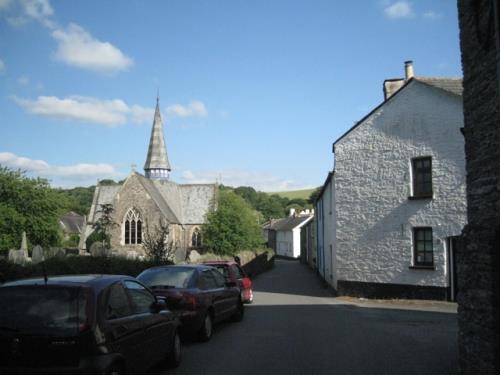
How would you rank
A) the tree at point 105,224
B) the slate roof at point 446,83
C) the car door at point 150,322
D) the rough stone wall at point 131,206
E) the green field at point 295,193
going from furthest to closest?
the green field at point 295,193
the rough stone wall at point 131,206
the tree at point 105,224
the slate roof at point 446,83
the car door at point 150,322

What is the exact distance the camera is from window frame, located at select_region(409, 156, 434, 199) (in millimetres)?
19641

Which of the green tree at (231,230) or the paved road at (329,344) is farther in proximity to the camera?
the green tree at (231,230)

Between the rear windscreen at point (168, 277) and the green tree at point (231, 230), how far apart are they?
1064 inches

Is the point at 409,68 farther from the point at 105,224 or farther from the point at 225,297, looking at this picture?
the point at 105,224

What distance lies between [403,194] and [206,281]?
36.9ft

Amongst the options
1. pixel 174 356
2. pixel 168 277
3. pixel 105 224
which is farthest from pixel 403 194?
pixel 105 224

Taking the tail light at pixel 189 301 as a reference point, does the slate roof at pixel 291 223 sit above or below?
above

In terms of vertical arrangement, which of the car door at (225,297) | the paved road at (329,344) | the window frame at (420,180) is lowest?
the paved road at (329,344)

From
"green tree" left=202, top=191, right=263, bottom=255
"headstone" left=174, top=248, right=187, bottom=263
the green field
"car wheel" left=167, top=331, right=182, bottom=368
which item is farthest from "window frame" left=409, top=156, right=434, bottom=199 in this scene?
the green field

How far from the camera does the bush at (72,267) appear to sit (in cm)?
1170

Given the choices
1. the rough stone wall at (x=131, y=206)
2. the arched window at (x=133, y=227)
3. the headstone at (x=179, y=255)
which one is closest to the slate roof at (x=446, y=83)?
the headstone at (x=179, y=255)

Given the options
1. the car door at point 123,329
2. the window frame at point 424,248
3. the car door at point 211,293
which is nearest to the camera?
the car door at point 123,329

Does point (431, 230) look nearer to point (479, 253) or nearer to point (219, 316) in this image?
point (219, 316)

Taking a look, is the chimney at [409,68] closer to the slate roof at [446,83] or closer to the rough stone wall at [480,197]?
the slate roof at [446,83]
